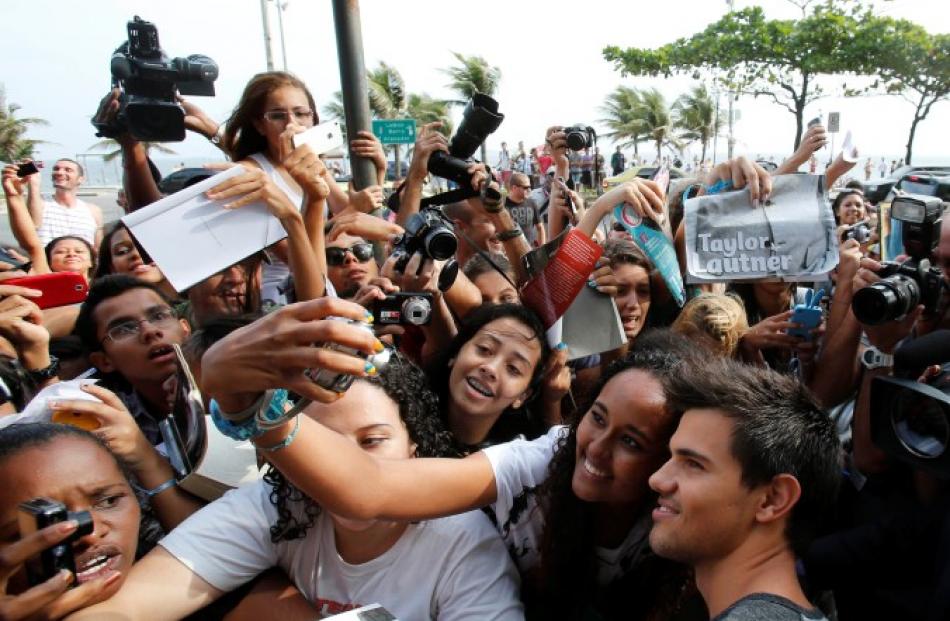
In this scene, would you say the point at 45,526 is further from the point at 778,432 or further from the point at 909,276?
the point at 909,276

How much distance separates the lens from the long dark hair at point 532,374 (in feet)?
8.84

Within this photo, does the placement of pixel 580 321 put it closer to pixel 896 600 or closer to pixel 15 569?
pixel 896 600

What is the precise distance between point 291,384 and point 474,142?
2.28 metres

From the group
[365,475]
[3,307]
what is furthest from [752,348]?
[3,307]

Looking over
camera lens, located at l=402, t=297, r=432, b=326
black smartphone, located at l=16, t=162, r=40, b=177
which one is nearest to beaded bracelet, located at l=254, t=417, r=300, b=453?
camera lens, located at l=402, t=297, r=432, b=326

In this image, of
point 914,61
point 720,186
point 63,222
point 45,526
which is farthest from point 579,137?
point 914,61

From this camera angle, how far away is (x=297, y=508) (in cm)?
180

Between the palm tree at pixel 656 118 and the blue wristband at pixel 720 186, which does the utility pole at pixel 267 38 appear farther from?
the palm tree at pixel 656 118

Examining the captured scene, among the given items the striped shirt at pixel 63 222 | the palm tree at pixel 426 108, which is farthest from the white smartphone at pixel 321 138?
the palm tree at pixel 426 108

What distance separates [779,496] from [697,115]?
45.3 meters

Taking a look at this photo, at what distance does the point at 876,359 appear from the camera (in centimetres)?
227

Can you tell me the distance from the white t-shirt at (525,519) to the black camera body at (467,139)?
162cm

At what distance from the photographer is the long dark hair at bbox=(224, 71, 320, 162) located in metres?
3.00

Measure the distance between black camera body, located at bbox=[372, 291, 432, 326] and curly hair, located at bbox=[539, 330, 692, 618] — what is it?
0.76 metres
